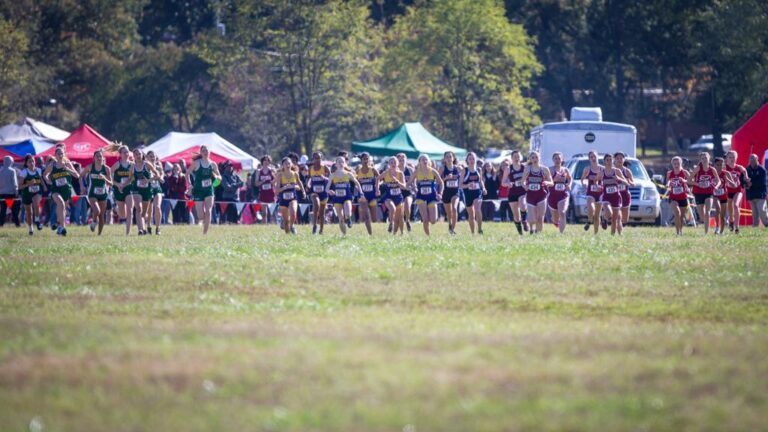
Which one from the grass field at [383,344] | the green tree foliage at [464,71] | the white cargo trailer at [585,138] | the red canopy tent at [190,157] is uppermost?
the green tree foliage at [464,71]

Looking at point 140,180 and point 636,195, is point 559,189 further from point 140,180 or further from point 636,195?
point 140,180

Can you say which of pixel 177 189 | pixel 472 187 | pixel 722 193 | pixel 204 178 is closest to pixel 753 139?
pixel 722 193

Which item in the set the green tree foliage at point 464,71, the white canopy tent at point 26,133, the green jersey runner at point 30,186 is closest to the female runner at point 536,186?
the green jersey runner at point 30,186

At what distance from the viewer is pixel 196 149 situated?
149 ft

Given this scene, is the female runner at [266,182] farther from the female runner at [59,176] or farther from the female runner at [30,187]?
the female runner at [59,176]

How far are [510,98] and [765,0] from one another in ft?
43.1

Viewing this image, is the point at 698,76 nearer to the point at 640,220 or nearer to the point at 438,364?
the point at 640,220

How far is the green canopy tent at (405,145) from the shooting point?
48.2m

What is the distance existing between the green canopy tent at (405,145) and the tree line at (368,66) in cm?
1194

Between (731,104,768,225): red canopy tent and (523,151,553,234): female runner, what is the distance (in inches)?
463

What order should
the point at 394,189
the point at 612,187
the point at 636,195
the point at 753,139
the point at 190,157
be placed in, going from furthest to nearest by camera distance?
1. the point at 190,157
2. the point at 753,139
3. the point at 636,195
4. the point at 394,189
5. the point at 612,187

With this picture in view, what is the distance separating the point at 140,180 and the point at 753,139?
62.1 feet

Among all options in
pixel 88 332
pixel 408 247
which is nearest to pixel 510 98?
pixel 408 247

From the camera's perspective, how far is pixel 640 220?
37.2 meters
